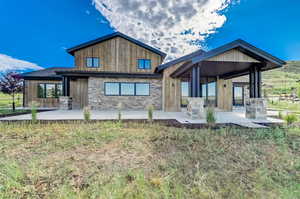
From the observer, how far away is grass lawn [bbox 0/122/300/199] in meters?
2.03

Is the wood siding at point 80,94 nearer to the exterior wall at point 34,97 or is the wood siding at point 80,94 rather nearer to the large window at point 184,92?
the exterior wall at point 34,97

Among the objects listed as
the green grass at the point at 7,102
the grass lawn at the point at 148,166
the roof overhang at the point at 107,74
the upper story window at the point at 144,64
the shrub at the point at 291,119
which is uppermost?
the upper story window at the point at 144,64

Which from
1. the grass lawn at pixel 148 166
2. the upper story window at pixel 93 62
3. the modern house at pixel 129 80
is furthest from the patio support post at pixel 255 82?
the upper story window at pixel 93 62

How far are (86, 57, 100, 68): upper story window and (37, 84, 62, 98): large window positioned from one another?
476cm

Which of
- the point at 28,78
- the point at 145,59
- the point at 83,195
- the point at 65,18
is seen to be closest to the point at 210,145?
the point at 83,195

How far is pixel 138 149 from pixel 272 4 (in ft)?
62.6

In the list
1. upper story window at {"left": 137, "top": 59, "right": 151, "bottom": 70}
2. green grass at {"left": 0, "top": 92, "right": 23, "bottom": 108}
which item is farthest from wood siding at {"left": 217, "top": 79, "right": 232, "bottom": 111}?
green grass at {"left": 0, "top": 92, "right": 23, "bottom": 108}

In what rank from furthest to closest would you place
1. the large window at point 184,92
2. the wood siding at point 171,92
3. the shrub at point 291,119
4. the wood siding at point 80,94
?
the wood siding at point 80,94 < the large window at point 184,92 < the wood siding at point 171,92 < the shrub at point 291,119

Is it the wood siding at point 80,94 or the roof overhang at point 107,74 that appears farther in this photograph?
the wood siding at point 80,94

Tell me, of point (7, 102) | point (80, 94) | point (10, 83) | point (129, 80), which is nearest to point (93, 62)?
point (80, 94)

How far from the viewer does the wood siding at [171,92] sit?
38.5ft

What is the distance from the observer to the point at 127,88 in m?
12.3

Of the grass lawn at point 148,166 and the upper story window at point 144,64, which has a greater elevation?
the upper story window at point 144,64

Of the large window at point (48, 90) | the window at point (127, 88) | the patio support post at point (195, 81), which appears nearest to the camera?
the patio support post at point (195, 81)
